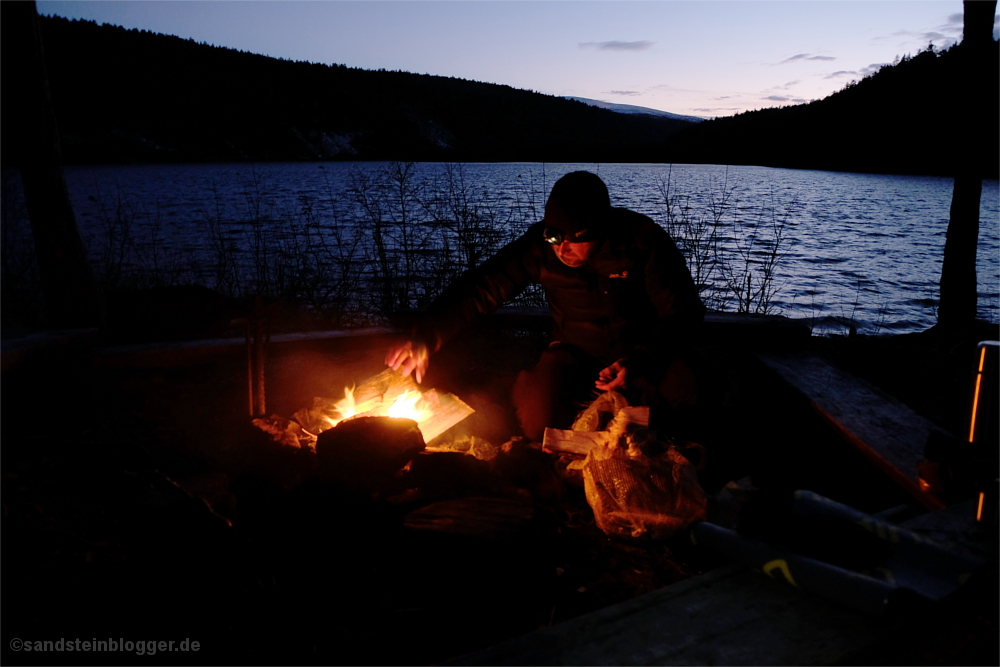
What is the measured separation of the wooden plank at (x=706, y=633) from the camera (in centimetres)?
128

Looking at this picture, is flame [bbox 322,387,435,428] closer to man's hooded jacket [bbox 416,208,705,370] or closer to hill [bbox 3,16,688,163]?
man's hooded jacket [bbox 416,208,705,370]

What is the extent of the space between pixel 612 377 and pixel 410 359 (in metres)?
1.08

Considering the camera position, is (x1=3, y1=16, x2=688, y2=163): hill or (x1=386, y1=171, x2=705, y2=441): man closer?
(x1=386, y1=171, x2=705, y2=441): man

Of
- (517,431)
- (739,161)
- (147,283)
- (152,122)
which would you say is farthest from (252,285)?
(152,122)

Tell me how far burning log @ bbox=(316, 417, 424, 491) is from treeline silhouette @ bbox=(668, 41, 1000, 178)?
99.2 ft

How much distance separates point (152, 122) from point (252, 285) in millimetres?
52140

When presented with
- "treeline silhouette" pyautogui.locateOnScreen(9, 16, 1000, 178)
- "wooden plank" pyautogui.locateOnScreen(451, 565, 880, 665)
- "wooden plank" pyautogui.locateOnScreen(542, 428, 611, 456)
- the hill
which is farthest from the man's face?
the hill

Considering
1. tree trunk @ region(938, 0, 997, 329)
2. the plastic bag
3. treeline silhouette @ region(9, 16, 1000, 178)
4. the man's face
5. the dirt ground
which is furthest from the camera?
treeline silhouette @ region(9, 16, 1000, 178)

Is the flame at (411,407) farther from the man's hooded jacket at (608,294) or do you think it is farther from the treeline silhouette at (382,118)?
the treeline silhouette at (382,118)

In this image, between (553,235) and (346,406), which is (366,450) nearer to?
(346,406)

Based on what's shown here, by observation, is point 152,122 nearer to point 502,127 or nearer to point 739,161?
point 502,127

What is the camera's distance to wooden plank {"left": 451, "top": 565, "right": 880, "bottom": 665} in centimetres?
128

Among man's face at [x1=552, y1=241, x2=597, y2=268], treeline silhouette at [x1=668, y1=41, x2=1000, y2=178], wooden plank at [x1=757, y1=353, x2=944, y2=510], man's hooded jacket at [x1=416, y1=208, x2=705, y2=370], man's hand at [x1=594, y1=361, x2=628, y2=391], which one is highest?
treeline silhouette at [x1=668, y1=41, x2=1000, y2=178]

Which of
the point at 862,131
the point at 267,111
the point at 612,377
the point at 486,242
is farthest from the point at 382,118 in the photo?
the point at 612,377
